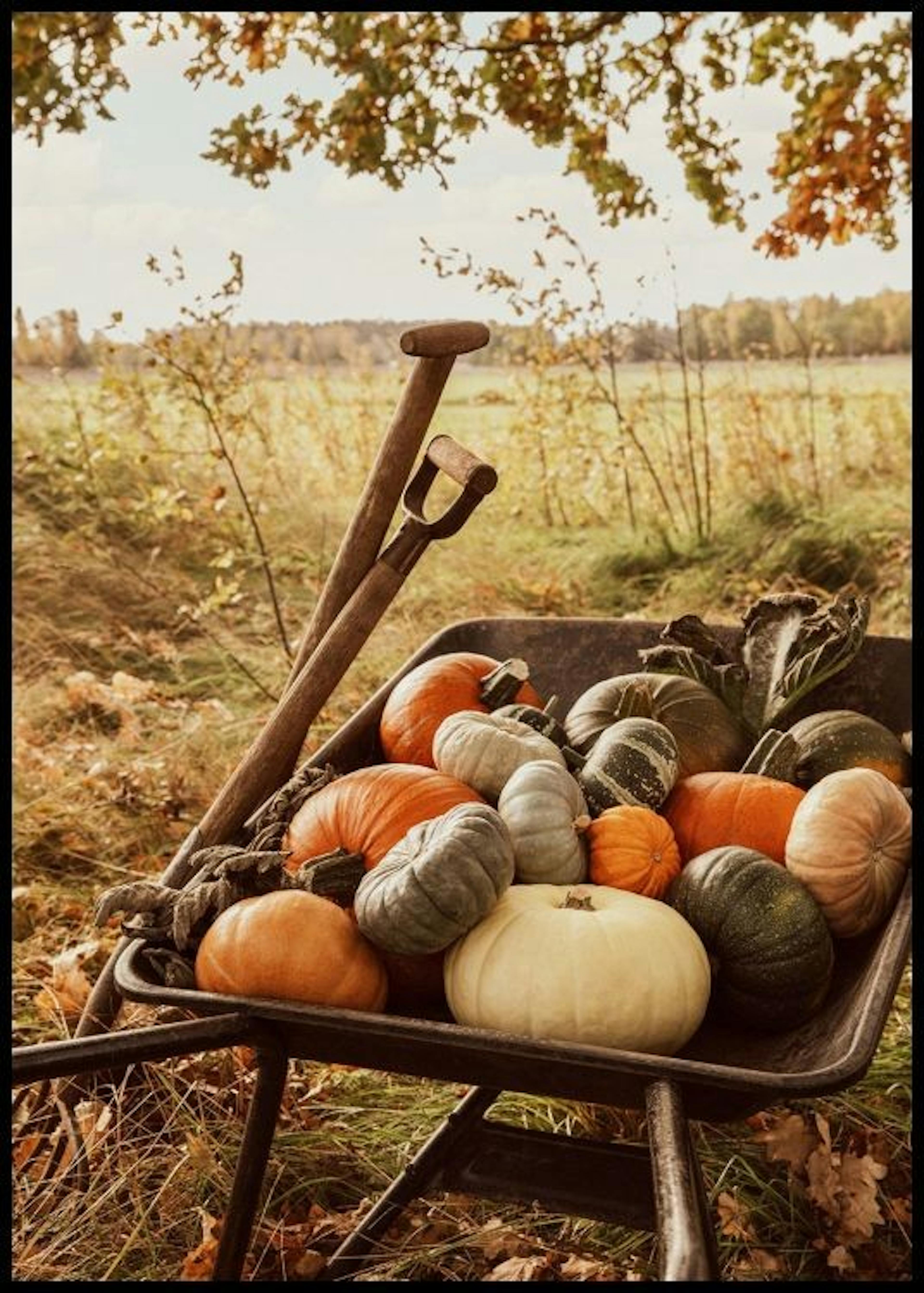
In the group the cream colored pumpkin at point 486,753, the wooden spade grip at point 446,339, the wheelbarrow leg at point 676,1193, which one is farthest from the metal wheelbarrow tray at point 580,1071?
the wooden spade grip at point 446,339

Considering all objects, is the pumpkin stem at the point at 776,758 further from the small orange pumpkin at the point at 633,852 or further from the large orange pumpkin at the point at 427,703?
the large orange pumpkin at the point at 427,703

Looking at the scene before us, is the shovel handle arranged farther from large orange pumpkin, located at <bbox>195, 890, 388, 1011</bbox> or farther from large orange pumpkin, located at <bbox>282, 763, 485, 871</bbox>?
large orange pumpkin, located at <bbox>195, 890, 388, 1011</bbox>

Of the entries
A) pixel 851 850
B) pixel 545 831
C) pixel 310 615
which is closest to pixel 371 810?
pixel 545 831

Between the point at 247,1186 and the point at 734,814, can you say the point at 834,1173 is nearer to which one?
the point at 734,814

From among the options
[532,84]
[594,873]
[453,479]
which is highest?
[532,84]

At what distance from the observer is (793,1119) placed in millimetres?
2242

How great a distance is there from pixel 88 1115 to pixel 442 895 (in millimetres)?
1139

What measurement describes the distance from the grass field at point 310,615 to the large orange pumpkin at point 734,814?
684 millimetres

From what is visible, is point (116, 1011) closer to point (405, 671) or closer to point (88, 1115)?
point (88, 1115)

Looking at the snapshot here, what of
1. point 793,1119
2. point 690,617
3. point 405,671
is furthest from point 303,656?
point 793,1119

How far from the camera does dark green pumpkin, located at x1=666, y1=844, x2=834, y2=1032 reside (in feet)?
4.99

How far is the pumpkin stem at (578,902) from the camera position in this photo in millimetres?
1497

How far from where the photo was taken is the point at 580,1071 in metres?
1.28

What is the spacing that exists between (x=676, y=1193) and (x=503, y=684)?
1090 mm
